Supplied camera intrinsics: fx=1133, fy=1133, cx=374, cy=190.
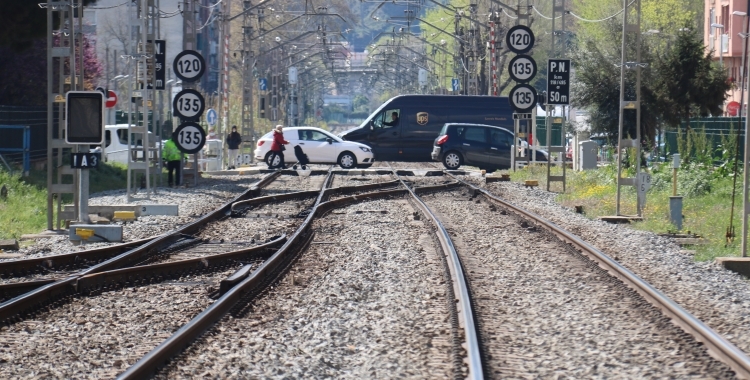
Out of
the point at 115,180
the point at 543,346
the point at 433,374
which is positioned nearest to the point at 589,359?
the point at 543,346

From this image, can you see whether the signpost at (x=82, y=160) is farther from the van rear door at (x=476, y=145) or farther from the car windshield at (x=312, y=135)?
the car windshield at (x=312, y=135)

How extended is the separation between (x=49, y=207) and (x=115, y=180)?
1403cm

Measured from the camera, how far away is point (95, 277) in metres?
10.7

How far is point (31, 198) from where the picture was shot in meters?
22.4

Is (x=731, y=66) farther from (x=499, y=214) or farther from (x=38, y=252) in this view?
(x=38, y=252)

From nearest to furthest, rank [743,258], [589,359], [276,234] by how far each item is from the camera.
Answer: [589,359], [743,258], [276,234]

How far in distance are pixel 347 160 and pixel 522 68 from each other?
1278cm

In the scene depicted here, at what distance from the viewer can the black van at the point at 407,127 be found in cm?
4303

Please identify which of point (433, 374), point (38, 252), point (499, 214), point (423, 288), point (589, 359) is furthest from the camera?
point (499, 214)

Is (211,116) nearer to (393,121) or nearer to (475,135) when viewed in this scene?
(393,121)

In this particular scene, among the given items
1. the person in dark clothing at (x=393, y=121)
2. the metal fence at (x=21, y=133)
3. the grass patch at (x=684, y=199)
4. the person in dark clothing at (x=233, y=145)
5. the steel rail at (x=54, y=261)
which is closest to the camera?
the steel rail at (x=54, y=261)

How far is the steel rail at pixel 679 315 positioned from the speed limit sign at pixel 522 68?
1346 cm

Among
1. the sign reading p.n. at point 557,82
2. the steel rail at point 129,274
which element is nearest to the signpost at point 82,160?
the steel rail at point 129,274

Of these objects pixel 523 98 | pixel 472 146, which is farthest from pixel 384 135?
pixel 523 98
